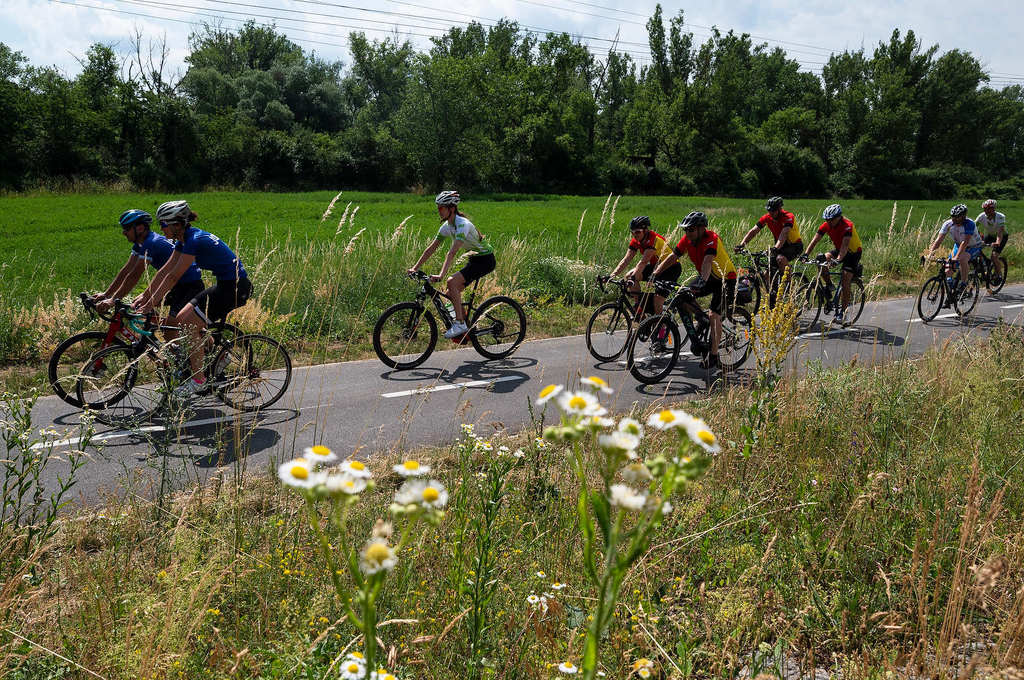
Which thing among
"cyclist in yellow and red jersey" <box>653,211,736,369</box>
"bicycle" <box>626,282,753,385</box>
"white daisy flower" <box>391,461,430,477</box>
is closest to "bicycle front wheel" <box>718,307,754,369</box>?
"bicycle" <box>626,282,753,385</box>

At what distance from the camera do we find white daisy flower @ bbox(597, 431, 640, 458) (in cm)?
122

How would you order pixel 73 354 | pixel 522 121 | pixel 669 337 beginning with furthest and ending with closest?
pixel 522 121
pixel 669 337
pixel 73 354

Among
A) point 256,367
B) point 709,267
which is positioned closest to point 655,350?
point 709,267

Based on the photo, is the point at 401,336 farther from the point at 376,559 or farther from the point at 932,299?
the point at 932,299

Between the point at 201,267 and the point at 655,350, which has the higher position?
the point at 201,267

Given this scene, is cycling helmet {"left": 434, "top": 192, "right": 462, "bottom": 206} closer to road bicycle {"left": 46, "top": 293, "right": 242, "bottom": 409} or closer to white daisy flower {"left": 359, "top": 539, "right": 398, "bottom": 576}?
road bicycle {"left": 46, "top": 293, "right": 242, "bottom": 409}

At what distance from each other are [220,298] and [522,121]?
63.4m

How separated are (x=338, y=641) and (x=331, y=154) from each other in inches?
2208

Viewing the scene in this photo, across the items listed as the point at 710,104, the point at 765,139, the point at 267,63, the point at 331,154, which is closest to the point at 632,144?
the point at 710,104

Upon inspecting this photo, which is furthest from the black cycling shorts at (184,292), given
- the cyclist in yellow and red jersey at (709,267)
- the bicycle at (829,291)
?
the bicycle at (829,291)

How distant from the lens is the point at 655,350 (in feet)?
28.6

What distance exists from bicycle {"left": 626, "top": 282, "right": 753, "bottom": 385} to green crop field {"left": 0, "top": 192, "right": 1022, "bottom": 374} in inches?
82.7

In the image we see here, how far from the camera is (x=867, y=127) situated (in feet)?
253

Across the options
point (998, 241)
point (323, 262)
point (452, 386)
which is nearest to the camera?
point (452, 386)
